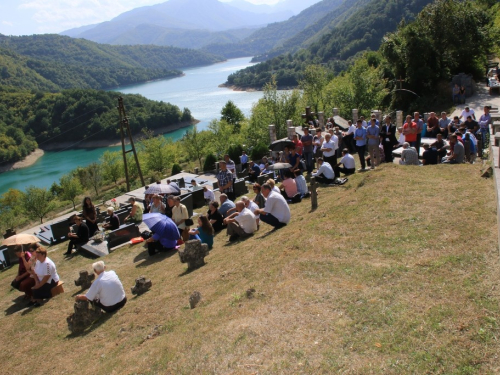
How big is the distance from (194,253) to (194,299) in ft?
6.43

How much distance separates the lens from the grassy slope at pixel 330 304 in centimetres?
434

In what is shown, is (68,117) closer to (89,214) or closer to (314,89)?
(314,89)

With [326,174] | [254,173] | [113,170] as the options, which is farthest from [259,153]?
[113,170]

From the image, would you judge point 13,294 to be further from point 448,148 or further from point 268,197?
point 448,148

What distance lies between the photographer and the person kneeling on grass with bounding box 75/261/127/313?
744 centimetres

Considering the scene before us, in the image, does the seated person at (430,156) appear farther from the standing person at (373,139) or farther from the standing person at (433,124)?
the standing person at (433,124)

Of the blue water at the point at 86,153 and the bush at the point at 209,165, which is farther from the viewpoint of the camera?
the blue water at the point at 86,153

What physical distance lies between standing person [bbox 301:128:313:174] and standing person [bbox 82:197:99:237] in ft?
23.4

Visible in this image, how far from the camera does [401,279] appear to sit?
547 cm

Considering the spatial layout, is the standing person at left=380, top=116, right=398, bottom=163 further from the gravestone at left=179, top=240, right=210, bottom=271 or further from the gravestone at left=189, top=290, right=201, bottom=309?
the gravestone at left=189, top=290, right=201, bottom=309

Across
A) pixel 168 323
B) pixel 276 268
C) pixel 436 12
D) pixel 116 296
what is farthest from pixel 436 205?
pixel 436 12

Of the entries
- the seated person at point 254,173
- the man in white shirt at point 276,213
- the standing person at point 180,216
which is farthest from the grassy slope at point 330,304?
the seated person at point 254,173

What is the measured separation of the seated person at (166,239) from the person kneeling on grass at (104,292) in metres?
2.53

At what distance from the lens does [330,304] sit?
17.3 feet
